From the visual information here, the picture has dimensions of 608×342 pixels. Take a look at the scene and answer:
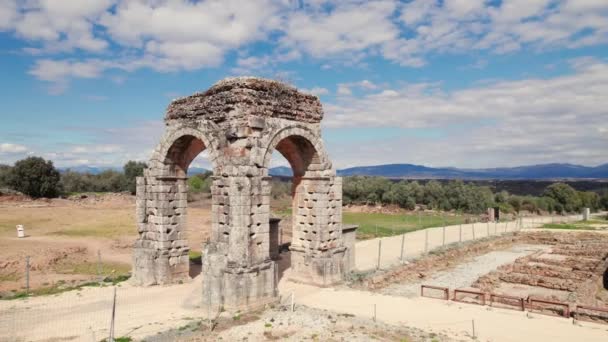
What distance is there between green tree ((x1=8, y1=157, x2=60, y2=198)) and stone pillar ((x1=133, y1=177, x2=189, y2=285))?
129 feet

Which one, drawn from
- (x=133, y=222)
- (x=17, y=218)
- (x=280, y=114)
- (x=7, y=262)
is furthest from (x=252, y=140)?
(x=17, y=218)

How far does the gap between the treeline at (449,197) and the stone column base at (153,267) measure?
33060mm

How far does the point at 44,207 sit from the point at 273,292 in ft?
115

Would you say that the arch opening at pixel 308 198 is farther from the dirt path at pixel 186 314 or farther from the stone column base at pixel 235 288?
the stone column base at pixel 235 288

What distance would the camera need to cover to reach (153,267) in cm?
1420

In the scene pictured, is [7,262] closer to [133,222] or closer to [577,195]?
[133,222]

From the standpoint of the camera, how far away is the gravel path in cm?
1556

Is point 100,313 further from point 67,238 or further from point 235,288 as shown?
point 67,238

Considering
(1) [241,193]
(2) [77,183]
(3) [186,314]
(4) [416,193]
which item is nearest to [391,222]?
(4) [416,193]

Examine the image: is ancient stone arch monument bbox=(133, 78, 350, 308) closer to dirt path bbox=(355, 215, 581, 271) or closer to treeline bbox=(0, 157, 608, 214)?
dirt path bbox=(355, 215, 581, 271)

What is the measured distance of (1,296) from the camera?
13273 millimetres

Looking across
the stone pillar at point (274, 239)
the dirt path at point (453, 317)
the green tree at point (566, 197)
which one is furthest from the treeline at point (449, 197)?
the dirt path at point (453, 317)

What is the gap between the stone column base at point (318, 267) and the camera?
14016mm

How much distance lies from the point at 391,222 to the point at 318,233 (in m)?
21.9
